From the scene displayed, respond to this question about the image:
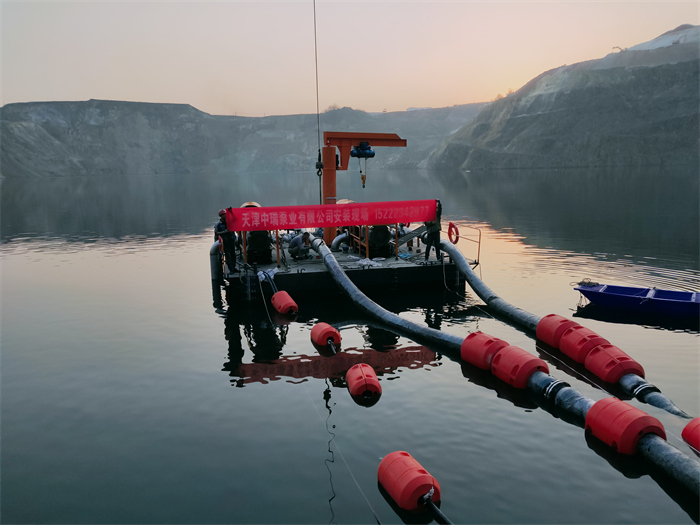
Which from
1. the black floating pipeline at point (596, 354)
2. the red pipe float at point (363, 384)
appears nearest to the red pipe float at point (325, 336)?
the red pipe float at point (363, 384)

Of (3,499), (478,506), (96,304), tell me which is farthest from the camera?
(96,304)

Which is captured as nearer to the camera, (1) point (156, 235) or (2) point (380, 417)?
(2) point (380, 417)

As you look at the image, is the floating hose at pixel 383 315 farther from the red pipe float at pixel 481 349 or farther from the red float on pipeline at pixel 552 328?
the red float on pipeline at pixel 552 328

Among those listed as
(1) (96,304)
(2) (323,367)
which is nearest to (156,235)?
(1) (96,304)

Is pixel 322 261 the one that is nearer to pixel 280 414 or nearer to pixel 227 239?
pixel 227 239

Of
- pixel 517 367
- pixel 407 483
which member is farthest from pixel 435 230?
pixel 407 483

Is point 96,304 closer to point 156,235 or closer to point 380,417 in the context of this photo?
point 380,417

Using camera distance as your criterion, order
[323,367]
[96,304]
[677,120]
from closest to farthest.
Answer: [323,367]
[96,304]
[677,120]

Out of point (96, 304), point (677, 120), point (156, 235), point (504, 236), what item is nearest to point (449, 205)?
point (504, 236)

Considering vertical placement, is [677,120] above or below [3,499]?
above
